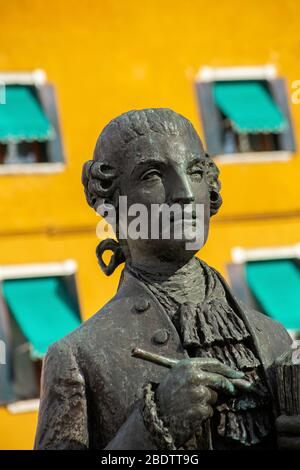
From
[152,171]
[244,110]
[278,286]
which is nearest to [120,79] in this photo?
[244,110]

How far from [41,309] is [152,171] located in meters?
14.9

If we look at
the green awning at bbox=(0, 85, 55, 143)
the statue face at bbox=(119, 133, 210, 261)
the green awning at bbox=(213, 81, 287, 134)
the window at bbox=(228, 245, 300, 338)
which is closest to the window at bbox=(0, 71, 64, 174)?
the green awning at bbox=(0, 85, 55, 143)

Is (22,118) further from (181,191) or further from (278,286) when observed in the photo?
(181,191)

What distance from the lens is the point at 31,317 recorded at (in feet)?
66.2

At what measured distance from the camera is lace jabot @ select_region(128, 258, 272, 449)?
17.5 feet

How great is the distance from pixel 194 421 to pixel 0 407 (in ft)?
49.0

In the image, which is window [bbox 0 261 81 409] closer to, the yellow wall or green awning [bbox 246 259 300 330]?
the yellow wall

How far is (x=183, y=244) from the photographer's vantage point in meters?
5.60

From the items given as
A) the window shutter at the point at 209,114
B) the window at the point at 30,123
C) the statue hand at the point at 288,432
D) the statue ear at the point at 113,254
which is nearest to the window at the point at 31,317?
the window at the point at 30,123

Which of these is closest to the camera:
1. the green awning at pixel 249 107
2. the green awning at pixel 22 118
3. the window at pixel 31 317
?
the window at pixel 31 317

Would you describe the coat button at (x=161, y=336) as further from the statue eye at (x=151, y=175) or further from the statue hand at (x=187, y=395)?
the statue eye at (x=151, y=175)

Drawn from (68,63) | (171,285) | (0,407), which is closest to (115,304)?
(171,285)

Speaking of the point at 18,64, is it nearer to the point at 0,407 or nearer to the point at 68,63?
the point at 68,63

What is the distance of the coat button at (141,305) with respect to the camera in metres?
5.60
